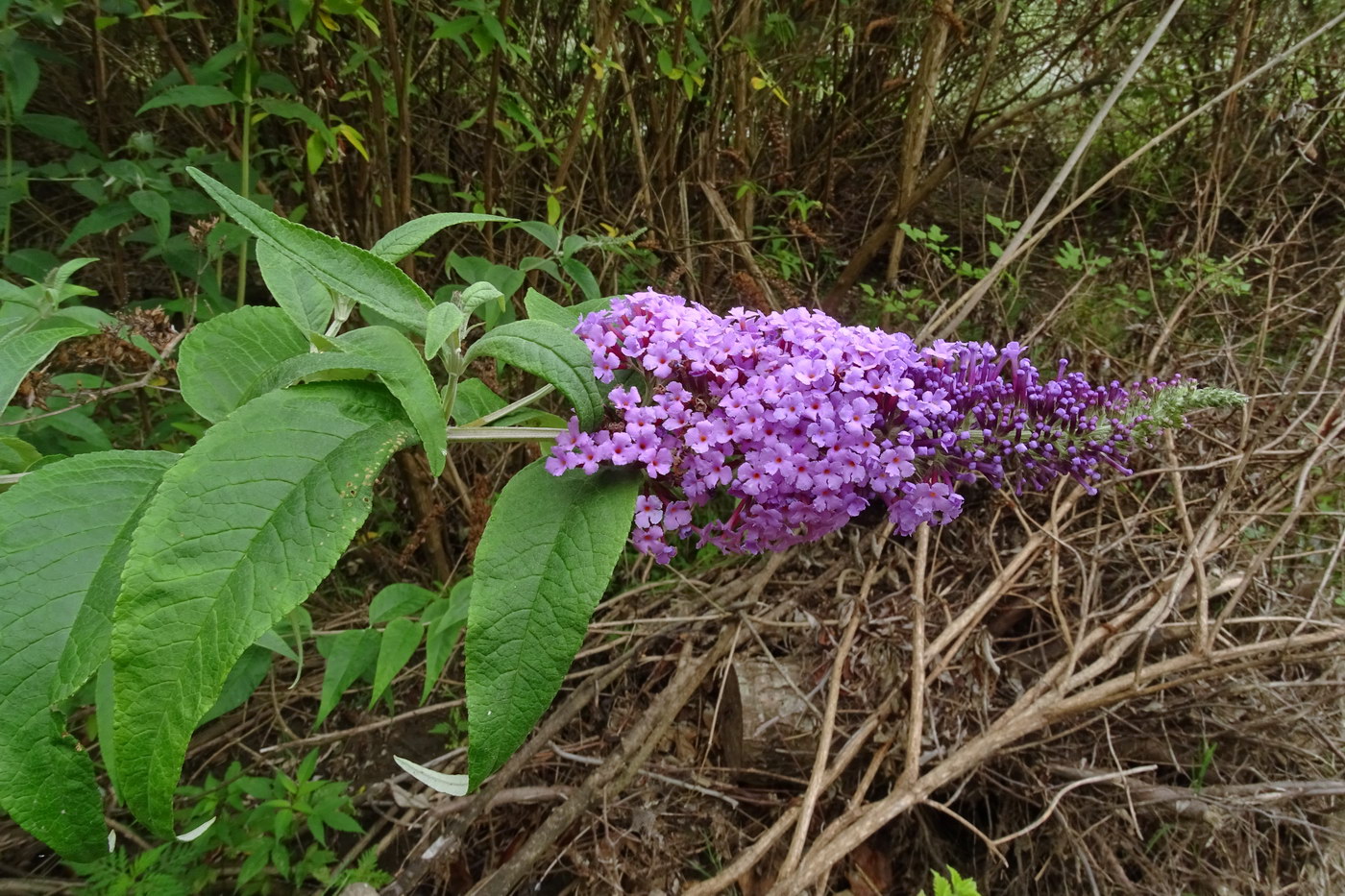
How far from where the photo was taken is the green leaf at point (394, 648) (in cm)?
162

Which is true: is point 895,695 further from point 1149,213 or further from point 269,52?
point 1149,213

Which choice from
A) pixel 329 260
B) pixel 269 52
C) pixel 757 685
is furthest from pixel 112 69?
pixel 757 685

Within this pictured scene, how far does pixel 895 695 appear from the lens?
2.28 m

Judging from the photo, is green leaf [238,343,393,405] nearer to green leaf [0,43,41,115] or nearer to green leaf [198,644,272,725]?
green leaf [198,644,272,725]

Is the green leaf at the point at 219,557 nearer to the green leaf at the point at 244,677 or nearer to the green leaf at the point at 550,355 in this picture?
the green leaf at the point at 550,355

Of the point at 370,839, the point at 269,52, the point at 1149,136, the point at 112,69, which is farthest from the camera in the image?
the point at 1149,136

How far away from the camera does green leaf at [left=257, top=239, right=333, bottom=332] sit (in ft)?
3.49

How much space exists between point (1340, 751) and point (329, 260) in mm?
3012

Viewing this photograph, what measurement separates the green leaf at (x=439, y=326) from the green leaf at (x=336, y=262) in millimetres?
73

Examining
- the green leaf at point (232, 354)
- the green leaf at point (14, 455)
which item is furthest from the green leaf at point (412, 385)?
the green leaf at point (14, 455)

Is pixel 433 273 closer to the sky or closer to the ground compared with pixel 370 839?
closer to the sky

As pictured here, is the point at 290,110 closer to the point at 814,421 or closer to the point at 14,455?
the point at 14,455

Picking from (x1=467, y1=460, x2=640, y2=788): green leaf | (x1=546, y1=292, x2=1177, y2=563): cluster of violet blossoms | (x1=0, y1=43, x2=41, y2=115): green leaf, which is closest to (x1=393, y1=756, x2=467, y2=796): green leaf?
(x1=467, y1=460, x2=640, y2=788): green leaf

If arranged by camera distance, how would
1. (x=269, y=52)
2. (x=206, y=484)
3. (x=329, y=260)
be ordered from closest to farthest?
(x=206, y=484)
(x=329, y=260)
(x=269, y=52)
